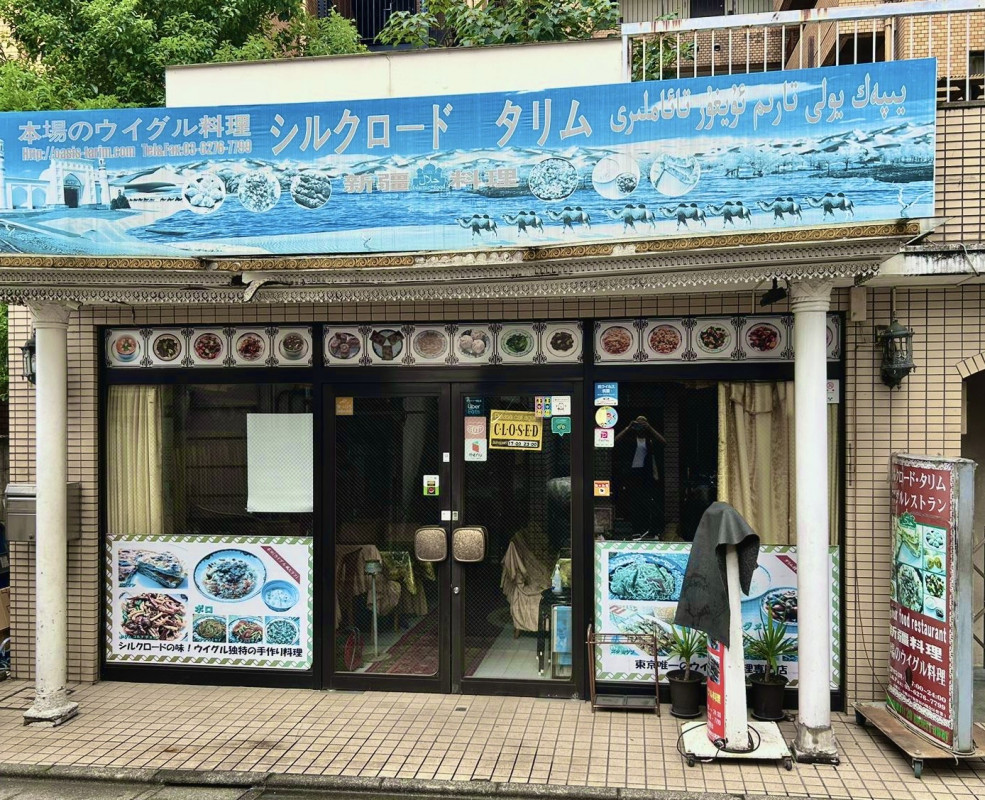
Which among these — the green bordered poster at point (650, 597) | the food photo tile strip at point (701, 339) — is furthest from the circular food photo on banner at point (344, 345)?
the green bordered poster at point (650, 597)

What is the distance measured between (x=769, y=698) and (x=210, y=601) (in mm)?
4878

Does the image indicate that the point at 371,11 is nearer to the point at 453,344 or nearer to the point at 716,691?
the point at 453,344

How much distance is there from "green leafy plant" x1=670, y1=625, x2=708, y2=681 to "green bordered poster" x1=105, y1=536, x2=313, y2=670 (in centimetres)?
319

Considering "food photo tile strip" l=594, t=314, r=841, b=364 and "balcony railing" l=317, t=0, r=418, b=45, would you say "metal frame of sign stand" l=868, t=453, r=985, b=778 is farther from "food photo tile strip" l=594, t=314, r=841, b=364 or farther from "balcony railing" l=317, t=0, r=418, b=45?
"balcony railing" l=317, t=0, r=418, b=45

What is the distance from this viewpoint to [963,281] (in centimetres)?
669

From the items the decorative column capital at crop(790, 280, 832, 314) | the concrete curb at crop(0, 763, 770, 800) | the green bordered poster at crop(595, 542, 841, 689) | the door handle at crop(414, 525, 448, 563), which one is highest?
the decorative column capital at crop(790, 280, 832, 314)

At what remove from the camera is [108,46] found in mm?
11227

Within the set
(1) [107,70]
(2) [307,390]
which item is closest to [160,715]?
(2) [307,390]

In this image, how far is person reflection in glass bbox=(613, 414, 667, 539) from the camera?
7.27m

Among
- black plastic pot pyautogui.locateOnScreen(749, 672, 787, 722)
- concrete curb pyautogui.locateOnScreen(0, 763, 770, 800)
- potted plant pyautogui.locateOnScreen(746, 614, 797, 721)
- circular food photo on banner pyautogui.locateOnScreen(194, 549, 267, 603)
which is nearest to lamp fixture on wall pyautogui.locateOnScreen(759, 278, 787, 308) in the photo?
potted plant pyautogui.locateOnScreen(746, 614, 797, 721)

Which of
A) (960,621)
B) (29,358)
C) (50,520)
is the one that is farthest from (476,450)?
(29,358)

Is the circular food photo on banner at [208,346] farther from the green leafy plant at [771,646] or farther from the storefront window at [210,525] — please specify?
the green leafy plant at [771,646]

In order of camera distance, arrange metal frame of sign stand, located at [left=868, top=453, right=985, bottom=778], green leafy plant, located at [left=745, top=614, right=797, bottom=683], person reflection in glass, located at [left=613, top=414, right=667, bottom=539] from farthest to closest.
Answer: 1. person reflection in glass, located at [left=613, top=414, right=667, bottom=539]
2. green leafy plant, located at [left=745, top=614, right=797, bottom=683]
3. metal frame of sign stand, located at [left=868, top=453, right=985, bottom=778]

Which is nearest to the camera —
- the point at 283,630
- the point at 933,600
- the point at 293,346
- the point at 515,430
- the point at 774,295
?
the point at 933,600
